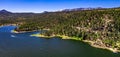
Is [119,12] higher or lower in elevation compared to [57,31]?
higher

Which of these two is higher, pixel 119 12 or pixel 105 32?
pixel 119 12

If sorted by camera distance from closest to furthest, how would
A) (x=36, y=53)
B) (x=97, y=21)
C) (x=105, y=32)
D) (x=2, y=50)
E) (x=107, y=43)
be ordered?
(x=36, y=53) → (x=2, y=50) → (x=107, y=43) → (x=105, y=32) → (x=97, y=21)

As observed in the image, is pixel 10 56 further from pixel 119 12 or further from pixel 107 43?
pixel 119 12

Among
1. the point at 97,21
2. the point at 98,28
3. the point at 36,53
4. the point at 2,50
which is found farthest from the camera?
the point at 97,21

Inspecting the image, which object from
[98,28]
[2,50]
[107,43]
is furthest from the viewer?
[98,28]

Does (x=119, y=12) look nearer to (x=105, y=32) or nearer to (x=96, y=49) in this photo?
(x=105, y=32)

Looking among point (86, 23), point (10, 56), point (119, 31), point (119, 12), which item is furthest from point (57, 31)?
point (10, 56)

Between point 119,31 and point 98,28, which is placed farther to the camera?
point 98,28

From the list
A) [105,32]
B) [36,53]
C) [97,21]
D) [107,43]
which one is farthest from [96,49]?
[97,21]

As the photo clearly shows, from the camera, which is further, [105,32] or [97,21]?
[97,21]
